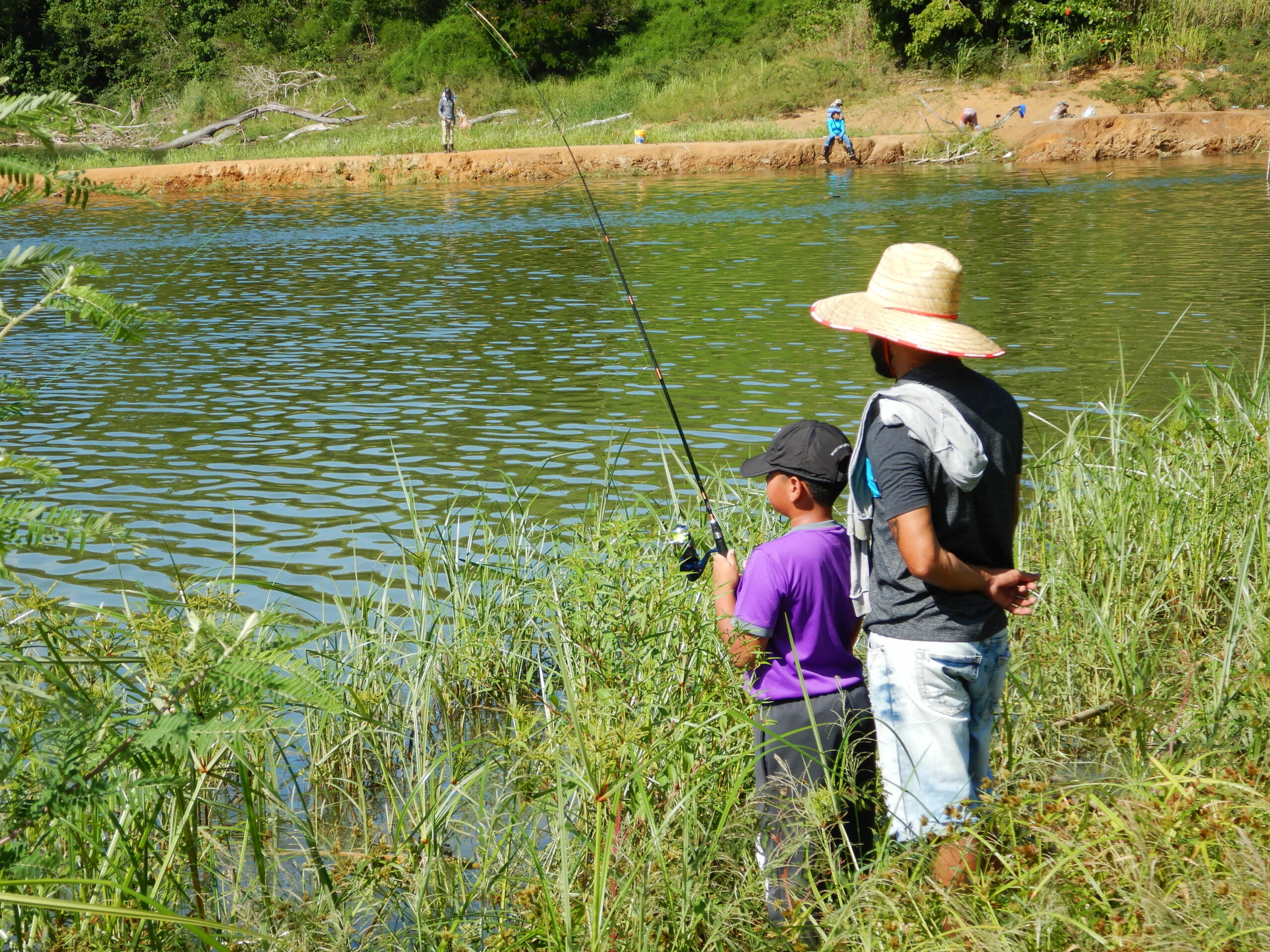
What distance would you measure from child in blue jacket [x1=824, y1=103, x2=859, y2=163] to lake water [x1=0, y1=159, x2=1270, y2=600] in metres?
5.07

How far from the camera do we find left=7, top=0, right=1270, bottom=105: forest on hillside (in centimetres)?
2919

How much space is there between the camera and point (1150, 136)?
24750 millimetres

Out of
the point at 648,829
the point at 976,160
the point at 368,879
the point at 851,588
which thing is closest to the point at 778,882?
the point at 648,829

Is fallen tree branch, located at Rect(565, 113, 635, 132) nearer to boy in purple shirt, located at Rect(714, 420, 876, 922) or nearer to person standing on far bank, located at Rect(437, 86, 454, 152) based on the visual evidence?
person standing on far bank, located at Rect(437, 86, 454, 152)

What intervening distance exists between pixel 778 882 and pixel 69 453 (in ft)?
22.7

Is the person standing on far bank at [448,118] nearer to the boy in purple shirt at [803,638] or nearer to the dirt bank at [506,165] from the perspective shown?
the dirt bank at [506,165]

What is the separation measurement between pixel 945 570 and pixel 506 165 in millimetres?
25208

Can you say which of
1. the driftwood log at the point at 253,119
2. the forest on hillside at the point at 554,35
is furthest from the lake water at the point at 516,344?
the driftwood log at the point at 253,119

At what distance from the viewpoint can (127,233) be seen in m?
20.8

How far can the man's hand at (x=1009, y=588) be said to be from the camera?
2547mm

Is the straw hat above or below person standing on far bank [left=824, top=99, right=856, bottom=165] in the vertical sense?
below

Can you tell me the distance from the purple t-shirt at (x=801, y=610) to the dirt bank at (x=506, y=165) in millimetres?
23623

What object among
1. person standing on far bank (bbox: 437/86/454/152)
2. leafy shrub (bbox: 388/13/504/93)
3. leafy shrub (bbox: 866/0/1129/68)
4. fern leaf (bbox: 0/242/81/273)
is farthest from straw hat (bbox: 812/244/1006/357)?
leafy shrub (bbox: 388/13/504/93)

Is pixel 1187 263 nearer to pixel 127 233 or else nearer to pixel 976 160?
pixel 976 160
